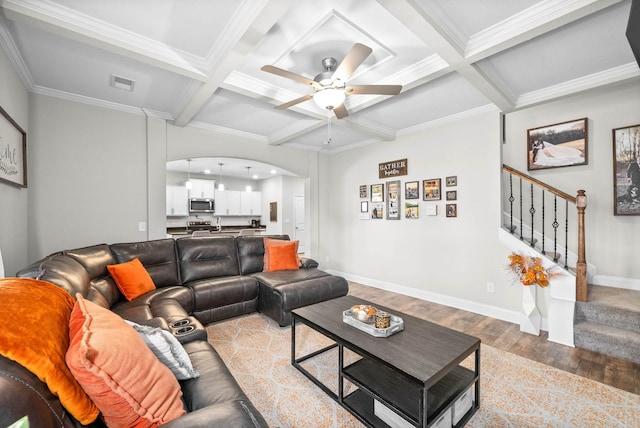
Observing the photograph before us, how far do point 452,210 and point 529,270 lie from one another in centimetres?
119

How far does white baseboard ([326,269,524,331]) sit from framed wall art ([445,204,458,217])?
1155mm

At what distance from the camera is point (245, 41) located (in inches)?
80.7

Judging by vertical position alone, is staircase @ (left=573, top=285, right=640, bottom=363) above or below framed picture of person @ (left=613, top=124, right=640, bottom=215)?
below

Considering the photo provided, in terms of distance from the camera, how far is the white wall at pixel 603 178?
2.95 m

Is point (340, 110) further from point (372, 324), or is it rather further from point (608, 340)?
point (608, 340)

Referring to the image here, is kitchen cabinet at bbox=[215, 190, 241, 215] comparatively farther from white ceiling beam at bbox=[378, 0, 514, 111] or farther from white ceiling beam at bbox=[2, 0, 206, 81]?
white ceiling beam at bbox=[378, 0, 514, 111]

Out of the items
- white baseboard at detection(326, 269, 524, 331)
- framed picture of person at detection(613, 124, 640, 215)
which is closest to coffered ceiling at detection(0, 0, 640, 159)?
framed picture of person at detection(613, 124, 640, 215)

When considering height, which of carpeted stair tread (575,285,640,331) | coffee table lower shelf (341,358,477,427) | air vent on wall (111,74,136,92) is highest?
air vent on wall (111,74,136,92)

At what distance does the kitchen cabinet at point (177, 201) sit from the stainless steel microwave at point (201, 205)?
5.1 inches

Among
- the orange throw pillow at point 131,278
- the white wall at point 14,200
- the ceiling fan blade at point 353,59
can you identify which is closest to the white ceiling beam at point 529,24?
the ceiling fan blade at point 353,59

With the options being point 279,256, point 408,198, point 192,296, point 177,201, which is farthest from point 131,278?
point 177,201

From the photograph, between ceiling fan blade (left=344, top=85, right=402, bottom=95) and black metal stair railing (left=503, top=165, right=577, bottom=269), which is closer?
ceiling fan blade (left=344, top=85, right=402, bottom=95)

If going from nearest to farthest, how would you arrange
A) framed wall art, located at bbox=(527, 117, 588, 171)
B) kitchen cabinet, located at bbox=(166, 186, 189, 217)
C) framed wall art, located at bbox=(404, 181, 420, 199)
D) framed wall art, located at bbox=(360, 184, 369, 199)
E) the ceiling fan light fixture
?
1. the ceiling fan light fixture
2. framed wall art, located at bbox=(527, 117, 588, 171)
3. framed wall art, located at bbox=(404, 181, 420, 199)
4. framed wall art, located at bbox=(360, 184, 369, 199)
5. kitchen cabinet, located at bbox=(166, 186, 189, 217)

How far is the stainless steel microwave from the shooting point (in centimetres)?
795
